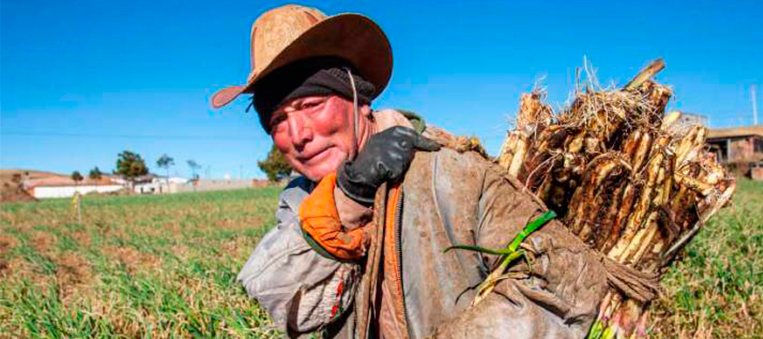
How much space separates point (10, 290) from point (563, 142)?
503 cm

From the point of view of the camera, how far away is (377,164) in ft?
4.66

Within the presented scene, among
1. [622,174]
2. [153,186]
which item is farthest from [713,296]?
[153,186]

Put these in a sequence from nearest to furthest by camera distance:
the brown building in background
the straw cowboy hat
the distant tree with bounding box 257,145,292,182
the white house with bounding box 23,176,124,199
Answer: the straw cowboy hat → the brown building in background → the distant tree with bounding box 257,145,292,182 → the white house with bounding box 23,176,124,199

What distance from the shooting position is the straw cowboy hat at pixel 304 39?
166 cm

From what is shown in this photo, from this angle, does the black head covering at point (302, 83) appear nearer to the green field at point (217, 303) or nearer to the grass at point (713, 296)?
the green field at point (217, 303)

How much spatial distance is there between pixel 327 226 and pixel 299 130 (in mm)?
504

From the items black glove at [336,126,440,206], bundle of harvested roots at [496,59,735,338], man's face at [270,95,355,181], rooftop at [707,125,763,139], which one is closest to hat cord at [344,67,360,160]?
man's face at [270,95,355,181]

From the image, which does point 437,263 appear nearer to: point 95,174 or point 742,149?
point 742,149

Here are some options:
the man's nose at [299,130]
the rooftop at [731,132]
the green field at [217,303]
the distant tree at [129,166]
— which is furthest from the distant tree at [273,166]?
the man's nose at [299,130]

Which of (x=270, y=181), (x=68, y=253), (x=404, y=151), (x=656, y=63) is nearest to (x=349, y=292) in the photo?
(x=404, y=151)

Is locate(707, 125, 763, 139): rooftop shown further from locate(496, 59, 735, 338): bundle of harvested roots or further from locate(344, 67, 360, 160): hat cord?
locate(344, 67, 360, 160): hat cord

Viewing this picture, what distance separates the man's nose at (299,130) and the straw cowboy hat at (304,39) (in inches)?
7.5

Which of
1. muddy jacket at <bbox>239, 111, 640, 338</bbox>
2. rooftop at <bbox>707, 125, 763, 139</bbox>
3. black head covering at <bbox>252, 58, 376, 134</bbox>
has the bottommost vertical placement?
muddy jacket at <bbox>239, 111, 640, 338</bbox>

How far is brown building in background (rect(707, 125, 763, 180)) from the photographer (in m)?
29.3
